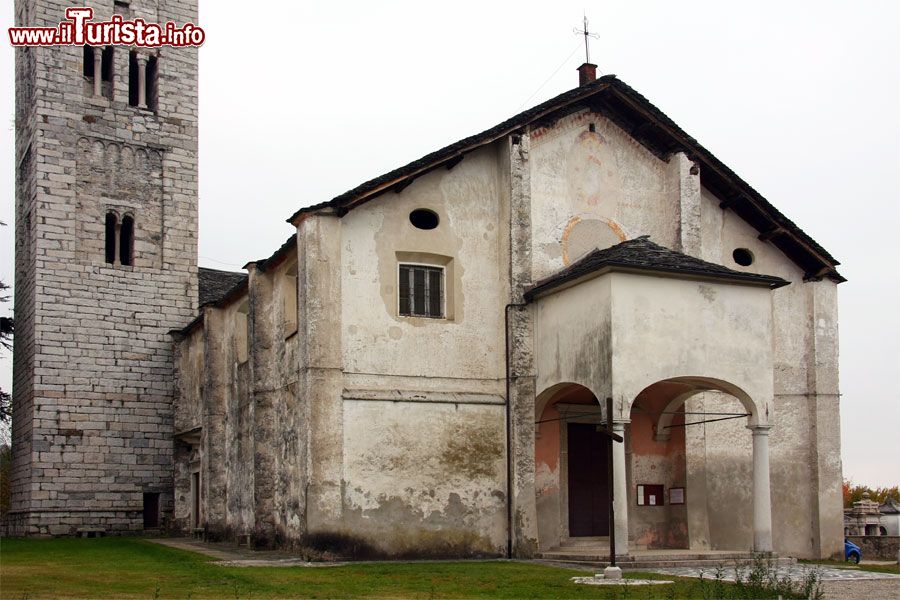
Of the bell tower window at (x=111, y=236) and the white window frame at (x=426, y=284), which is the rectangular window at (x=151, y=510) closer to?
the bell tower window at (x=111, y=236)

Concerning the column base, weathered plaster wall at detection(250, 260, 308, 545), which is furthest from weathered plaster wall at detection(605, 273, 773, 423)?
weathered plaster wall at detection(250, 260, 308, 545)

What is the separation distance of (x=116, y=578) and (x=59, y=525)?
51.1 feet

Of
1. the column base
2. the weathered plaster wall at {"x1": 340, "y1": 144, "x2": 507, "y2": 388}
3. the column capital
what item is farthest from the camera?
the weathered plaster wall at {"x1": 340, "y1": 144, "x2": 507, "y2": 388}

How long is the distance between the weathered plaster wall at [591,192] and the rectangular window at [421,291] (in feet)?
6.99

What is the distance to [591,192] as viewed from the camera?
23078 mm

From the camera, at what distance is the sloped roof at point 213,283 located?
33844mm

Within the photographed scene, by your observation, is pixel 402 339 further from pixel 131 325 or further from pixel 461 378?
pixel 131 325

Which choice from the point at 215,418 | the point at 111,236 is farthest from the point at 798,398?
the point at 111,236

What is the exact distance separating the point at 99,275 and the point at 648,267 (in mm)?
18810
